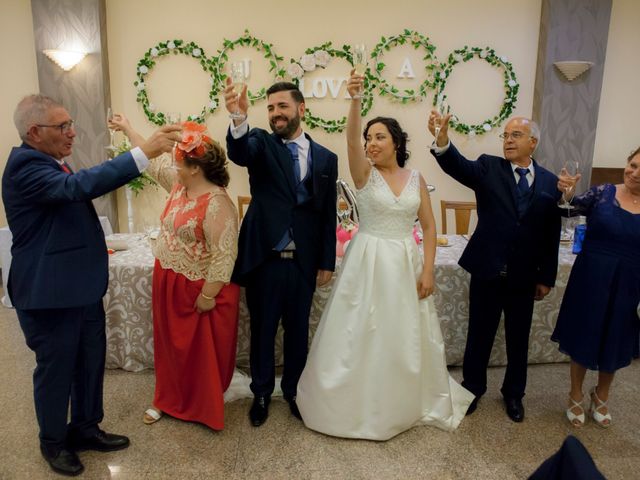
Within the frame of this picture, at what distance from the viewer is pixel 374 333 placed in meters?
2.24

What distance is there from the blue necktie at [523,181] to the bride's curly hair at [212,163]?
1.47 m

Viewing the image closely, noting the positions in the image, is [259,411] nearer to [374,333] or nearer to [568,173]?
[374,333]

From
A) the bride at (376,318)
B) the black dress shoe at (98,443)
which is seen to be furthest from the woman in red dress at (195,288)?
the bride at (376,318)

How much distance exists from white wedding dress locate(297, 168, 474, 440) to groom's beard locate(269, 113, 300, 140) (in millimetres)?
449

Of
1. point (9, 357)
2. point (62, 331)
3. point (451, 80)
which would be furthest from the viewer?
point (451, 80)

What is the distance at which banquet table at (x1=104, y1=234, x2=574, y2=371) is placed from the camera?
278 centimetres

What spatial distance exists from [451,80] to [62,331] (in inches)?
166

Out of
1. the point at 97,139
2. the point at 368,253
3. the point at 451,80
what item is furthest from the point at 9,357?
the point at 451,80

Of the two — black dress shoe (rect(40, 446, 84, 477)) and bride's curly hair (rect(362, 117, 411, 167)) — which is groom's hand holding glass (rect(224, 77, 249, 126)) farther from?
black dress shoe (rect(40, 446, 84, 477))

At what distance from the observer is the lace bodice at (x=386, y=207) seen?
7.31 ft

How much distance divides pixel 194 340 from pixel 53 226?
0.86 metres

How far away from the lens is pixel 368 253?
7.38 ft

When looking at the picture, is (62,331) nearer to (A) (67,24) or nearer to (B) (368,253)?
(B) (368,253)

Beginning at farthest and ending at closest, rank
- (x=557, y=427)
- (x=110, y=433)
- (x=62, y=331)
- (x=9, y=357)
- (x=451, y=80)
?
(x=451, y=80)
(x=9, y=357)
(x=557, y=427)
(x=110, y=433)
(x=62, y=331)
